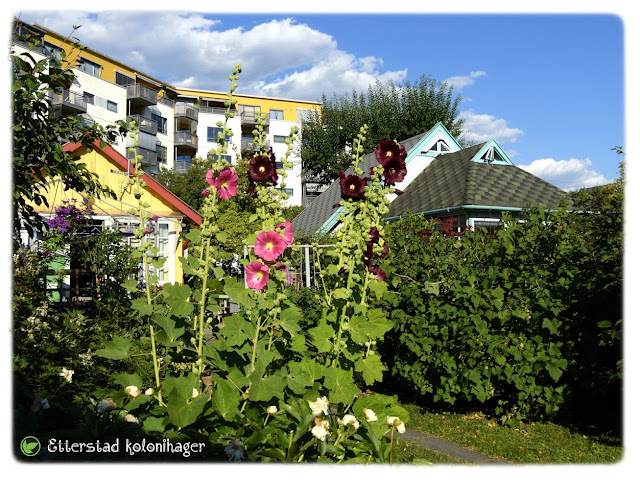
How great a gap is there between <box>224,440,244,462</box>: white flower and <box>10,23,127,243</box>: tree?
2.97 meters

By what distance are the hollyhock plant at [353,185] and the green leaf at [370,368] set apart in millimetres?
897

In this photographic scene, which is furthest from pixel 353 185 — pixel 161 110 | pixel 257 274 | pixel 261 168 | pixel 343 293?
pixel 161 110

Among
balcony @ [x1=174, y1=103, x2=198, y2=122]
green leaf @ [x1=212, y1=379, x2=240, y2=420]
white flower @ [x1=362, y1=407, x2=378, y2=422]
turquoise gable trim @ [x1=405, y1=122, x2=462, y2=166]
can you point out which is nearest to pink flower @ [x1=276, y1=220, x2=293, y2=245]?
green leaf @ [x1=212, y1=379, x2=240, y2=420]

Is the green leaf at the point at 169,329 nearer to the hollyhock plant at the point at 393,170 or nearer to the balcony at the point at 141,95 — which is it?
the hollyhock plant at the point at 393,170

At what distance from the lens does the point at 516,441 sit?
4.66 m

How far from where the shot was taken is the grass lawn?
421 cm

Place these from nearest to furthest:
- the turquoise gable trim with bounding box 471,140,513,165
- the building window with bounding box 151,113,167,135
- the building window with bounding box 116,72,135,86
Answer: the turquoise gable trim with bounding box 471,140,513,165
the building window with bounding box 116,72,135,86
the building window with bounding box 151,113,167,135

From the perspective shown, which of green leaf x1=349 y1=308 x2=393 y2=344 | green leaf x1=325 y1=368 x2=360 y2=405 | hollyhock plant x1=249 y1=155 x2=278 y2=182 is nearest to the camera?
green leaf x1=325 y1=368 x2=360 y2=405

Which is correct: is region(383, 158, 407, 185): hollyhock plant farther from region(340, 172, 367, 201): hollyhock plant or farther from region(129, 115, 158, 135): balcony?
region(129, 115, 158, 135): balcony

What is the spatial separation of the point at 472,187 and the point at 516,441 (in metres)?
11.7

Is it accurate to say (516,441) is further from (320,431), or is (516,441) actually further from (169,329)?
(169,329)

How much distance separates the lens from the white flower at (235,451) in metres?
2.08

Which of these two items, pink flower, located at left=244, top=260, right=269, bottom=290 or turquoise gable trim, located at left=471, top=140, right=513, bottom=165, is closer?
pink flower, located at left=244, top=260, right=269, bottom=290
